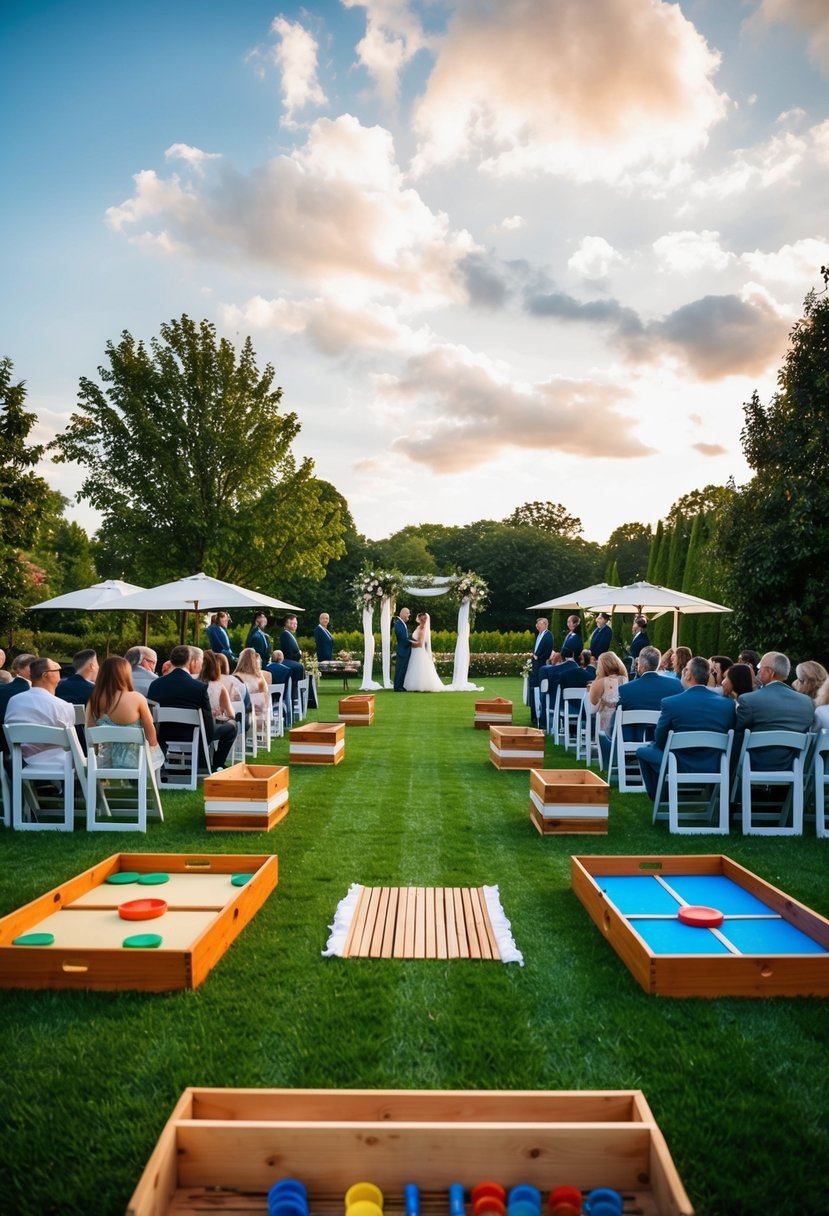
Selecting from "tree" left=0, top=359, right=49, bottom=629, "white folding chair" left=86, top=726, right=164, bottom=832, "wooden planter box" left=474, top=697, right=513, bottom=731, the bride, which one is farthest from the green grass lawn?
the bride

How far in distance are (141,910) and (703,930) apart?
331 cm

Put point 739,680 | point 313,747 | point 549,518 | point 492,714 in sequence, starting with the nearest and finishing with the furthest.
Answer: point 739,680 → point 313,747 → point 492,714 → point 549,518

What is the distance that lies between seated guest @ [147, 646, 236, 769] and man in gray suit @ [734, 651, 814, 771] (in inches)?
224

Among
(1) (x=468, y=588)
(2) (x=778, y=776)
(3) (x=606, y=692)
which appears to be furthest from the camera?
(1) (x=468, y=588)

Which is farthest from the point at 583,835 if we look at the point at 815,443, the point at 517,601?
the point at 517,601

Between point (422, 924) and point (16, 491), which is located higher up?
point (16, 491)

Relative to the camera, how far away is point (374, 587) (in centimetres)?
2458

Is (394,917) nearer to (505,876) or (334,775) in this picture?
(505,876)

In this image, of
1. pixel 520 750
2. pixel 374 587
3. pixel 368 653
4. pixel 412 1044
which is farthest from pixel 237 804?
pixel 374 587

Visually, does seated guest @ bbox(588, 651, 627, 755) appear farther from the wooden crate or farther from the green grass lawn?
the wooden crate

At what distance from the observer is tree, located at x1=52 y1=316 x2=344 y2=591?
83.8 ft

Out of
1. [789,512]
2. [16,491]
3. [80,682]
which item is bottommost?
[80,682]

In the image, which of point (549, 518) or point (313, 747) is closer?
point (313, 747)

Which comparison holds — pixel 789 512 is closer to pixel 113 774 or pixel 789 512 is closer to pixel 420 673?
pixel 113 774
